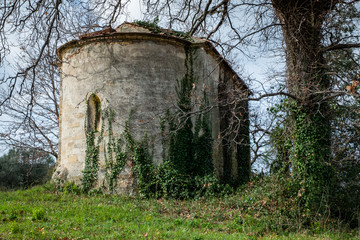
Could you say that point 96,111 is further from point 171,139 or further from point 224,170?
point 224,170

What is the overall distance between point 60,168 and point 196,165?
5.26 metres

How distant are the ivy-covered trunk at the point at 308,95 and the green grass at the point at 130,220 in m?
1.58

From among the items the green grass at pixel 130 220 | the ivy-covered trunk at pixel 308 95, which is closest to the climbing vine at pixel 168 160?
the green grass at pixel 130 220

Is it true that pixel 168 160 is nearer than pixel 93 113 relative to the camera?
Yes

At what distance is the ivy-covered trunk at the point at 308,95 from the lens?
387 inches

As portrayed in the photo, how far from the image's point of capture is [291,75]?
10891 mm

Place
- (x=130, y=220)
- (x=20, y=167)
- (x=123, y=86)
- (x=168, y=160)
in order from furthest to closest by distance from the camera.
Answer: (x=20, y=167) → (x=123, y=86) → (x=168, y=160) → (x=130, y=220)

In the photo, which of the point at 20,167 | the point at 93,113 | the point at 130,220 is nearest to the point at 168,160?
the point at 93,113

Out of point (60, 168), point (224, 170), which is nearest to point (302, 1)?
point (224, 170)

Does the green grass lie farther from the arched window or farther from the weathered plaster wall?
the arched window

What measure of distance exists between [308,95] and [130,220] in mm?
5797

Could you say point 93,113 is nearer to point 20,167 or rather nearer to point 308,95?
point 308,95

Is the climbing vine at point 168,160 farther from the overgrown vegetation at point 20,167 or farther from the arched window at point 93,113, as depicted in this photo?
the overgrown vegetation at point 20,167

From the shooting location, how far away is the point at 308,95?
9.87m
